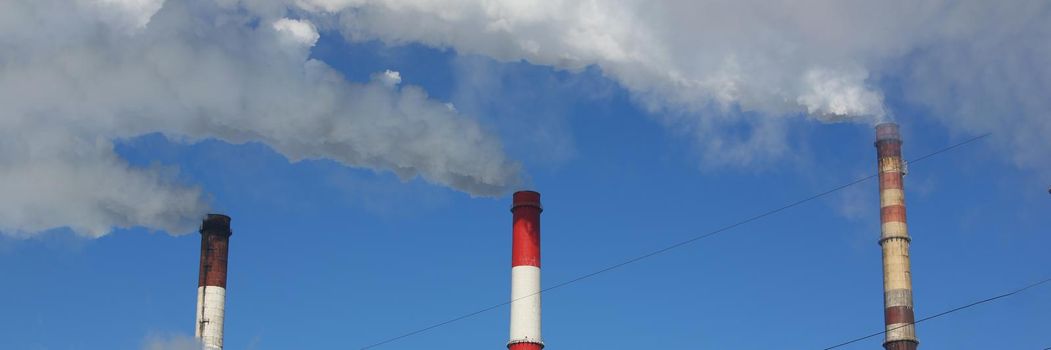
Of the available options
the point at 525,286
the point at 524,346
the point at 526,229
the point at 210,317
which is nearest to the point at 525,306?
the point at 525,286

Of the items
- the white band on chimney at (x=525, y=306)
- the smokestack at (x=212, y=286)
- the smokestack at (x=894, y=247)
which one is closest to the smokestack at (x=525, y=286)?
the white band on chimney at (x=525, y=306)

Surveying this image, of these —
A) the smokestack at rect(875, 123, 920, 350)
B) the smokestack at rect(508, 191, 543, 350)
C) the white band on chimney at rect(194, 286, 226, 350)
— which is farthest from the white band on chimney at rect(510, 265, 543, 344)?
the smokestack at rect(875, 123, 920, 350)

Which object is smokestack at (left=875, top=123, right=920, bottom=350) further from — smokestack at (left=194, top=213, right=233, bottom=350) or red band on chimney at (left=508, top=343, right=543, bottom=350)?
smokestack at (left=194, top=213, right=233, bottom=350)

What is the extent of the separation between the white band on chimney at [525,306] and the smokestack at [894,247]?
11.5 meters

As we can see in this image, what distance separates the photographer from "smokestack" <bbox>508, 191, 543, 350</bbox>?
35844 mm

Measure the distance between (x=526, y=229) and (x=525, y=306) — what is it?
84.6 inches

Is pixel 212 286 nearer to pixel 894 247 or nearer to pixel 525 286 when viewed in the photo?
pixel 525 286

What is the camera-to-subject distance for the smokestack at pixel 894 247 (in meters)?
40.6

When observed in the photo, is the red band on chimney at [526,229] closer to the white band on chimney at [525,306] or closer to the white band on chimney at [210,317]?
the white band on chimney at [525,306]

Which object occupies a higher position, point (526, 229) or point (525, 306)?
point (526, 229)

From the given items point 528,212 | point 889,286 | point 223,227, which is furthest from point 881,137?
point 223,227

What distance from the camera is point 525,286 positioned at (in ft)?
118

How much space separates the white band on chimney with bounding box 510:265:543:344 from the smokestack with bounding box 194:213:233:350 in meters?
10.0

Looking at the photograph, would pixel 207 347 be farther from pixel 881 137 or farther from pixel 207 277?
pixel 881 137
